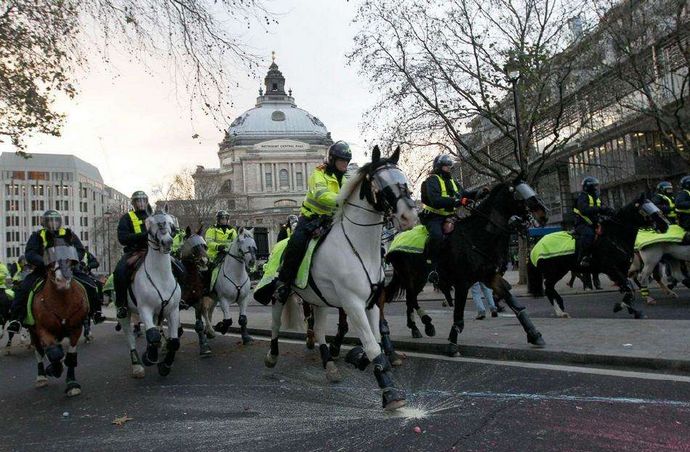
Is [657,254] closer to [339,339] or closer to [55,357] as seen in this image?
[339,339]

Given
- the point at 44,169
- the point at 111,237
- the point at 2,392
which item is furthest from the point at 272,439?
the point at 44,169

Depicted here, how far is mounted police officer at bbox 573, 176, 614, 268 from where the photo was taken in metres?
9.79

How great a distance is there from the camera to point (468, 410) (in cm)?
481

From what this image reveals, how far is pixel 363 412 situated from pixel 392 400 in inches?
16.0

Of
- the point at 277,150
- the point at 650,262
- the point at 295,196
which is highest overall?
the point at 277,150

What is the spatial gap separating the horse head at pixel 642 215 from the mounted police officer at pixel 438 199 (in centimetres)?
359

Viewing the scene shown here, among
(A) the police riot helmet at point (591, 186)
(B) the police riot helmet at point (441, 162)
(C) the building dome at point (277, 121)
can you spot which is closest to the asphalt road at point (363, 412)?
(B) the police riot helmet at point (441, 162)

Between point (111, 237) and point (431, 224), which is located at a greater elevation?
point (111, 237)

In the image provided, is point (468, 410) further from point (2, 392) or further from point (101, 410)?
point (2, 392)

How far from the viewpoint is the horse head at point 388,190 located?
16.2ft

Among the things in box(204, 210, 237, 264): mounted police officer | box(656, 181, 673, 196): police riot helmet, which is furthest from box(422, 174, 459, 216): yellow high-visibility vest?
box(656, 181, 673, 196): police riot helmet

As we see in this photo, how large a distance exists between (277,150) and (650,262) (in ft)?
340

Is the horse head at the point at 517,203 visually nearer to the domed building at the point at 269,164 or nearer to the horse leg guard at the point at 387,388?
the horse leg guard at the point at 387,388

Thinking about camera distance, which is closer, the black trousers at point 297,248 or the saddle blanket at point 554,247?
the black trousers at point 297,248
